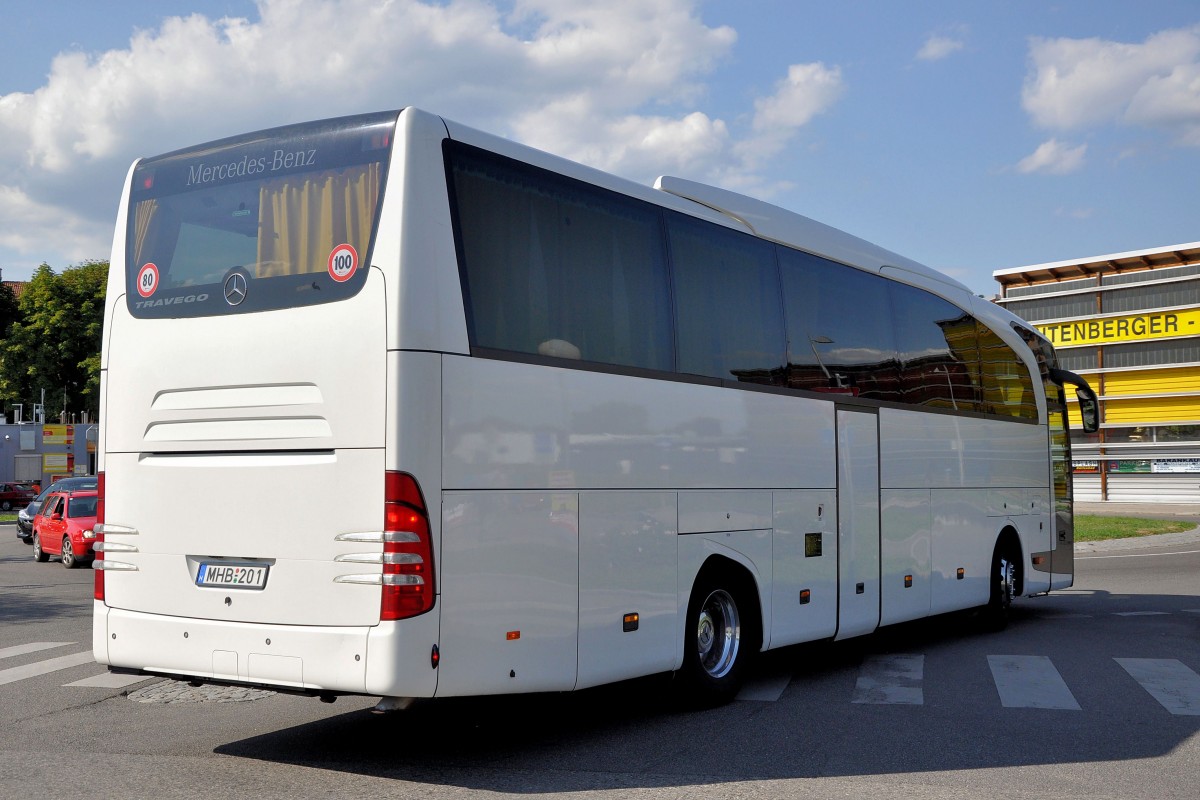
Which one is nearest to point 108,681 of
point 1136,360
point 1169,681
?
point 1169,681

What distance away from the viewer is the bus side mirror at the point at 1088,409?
50.7 ft

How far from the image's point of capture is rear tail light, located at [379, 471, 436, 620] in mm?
6336

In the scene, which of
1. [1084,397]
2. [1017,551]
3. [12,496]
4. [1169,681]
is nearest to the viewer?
[1169,681]

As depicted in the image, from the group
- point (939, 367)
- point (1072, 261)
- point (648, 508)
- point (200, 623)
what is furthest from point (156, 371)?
point (1072, 261)

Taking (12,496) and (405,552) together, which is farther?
(12,496)

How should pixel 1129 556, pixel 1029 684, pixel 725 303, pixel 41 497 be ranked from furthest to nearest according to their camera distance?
1. pixel 41 497
2. pixel 1129 556
3. pixel 1029 684
4. pixel 725 303

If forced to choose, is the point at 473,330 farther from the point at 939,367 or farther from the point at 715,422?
the point at 939,367

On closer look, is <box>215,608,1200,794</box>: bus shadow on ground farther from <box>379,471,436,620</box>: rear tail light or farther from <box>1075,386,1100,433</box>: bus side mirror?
<box>1075,386,1100,433</box>: bus side mirror

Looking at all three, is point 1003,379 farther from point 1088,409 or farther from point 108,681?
point 108,681

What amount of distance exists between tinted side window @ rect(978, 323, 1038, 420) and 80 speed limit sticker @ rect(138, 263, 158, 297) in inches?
369

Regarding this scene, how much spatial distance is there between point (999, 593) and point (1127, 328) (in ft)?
150

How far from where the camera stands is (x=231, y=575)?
6.92 metres

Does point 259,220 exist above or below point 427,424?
above

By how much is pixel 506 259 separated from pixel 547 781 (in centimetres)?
291
